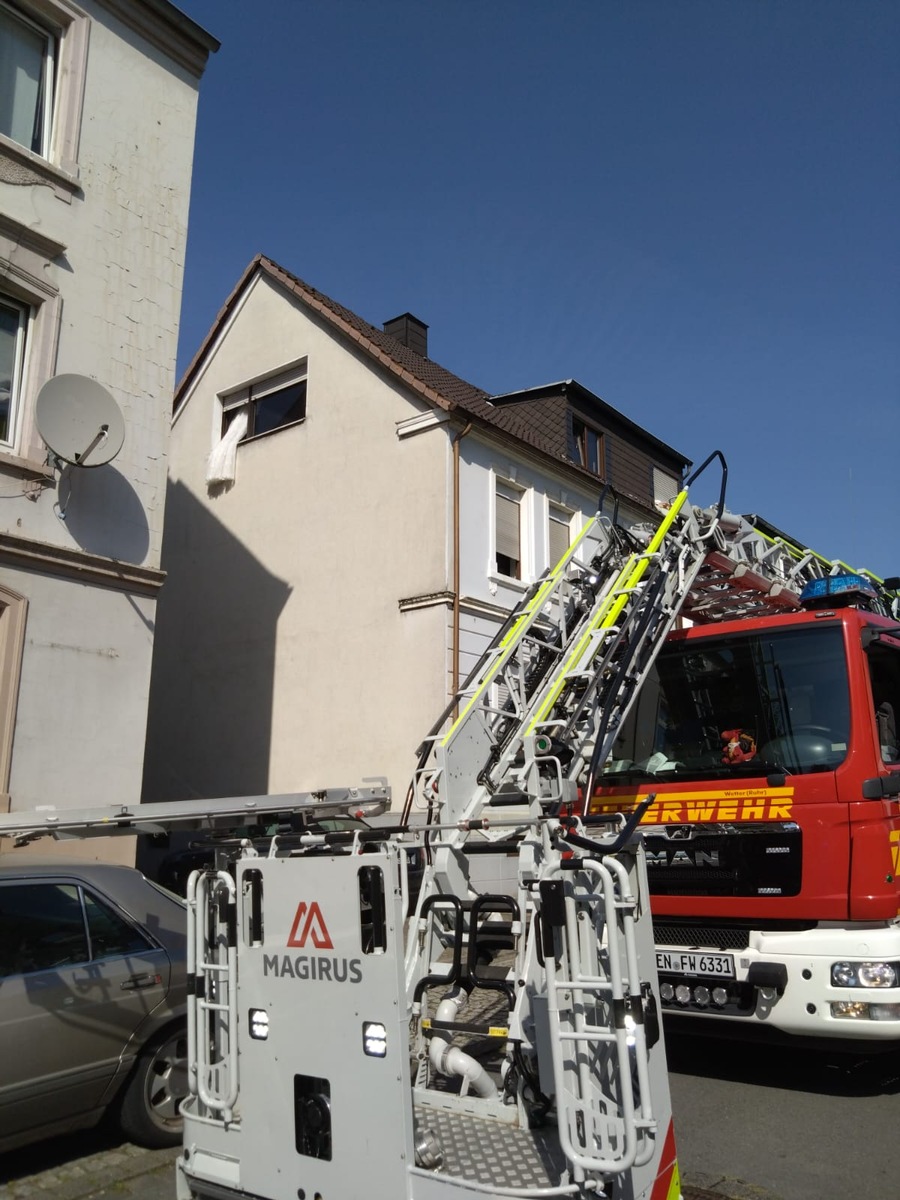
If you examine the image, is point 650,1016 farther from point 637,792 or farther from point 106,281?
point 106,281

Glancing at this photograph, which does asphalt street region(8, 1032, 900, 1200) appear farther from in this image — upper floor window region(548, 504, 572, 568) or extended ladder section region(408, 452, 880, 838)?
upper floor window region(548, 504, 572, 568)

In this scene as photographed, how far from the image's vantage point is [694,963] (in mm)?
5633

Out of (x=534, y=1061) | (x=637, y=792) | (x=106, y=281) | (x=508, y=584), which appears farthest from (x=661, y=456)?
(x=534, y=1061)

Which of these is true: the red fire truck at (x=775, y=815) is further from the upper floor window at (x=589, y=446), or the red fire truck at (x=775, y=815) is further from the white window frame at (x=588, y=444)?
the upper floor window at (x=589, y=446)

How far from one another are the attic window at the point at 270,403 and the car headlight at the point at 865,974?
13.3m

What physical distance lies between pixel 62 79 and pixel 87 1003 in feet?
31.3

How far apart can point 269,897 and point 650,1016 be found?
1447 millimetres

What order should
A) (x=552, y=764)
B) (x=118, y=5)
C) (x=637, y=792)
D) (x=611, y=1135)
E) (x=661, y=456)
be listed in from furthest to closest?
(x=661, y=456) → (x=118, y=5) → (x=637, y=792) → (x=552, y=764) → (x=611, y=1135)

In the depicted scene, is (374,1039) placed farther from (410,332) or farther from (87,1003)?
(410,332)

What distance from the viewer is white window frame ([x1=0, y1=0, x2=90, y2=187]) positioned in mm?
10078

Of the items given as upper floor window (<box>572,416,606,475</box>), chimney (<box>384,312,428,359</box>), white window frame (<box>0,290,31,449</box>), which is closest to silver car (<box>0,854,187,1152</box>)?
white window frame (<box>0,290,31,449</box>)

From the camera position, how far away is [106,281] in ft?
34.0

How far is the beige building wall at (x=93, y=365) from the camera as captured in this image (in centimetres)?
→ 910

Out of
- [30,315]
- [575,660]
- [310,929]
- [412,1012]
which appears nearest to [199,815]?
[310,929]
